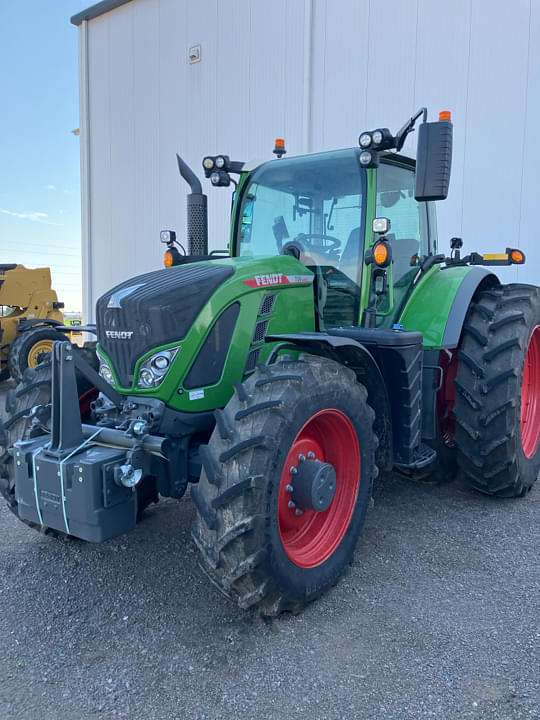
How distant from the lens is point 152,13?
35.6 feet

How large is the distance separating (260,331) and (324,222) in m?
0.93

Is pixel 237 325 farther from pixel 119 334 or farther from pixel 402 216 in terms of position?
pixel 402 216

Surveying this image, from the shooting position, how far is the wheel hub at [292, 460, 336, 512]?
262 centimetres

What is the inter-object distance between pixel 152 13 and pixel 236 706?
464 inches

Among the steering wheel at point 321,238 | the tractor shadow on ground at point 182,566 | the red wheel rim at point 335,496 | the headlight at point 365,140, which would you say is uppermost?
the headlight at point 365,140

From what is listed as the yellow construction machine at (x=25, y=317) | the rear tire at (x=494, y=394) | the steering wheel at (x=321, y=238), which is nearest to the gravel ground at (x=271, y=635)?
the rear tire at (x=494, y=394)

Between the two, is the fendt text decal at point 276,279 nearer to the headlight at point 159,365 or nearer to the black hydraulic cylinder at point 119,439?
the headlight at point 159,365

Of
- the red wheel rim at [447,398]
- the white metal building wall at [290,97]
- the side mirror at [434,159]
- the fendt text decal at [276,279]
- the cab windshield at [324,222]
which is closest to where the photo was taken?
the side mirror at [434,159]

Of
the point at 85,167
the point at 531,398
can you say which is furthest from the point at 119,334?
the point at 85,167

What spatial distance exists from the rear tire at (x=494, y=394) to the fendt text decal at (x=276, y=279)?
118 cm

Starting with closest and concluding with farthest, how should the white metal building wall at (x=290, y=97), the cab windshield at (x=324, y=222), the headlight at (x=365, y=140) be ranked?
1. the headlight at (x=365, y=140)
2. the cab windshield at (x=324, y=222)
3. the white metal building wall at (x=290, y=97)

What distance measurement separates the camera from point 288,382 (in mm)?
2574

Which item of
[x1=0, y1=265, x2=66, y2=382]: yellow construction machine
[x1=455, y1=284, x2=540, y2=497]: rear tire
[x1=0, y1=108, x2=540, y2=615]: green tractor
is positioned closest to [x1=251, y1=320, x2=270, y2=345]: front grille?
[x1=0, y1=108, x2=540, y2=615]: green tractor

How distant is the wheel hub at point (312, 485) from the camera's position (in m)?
2.62
